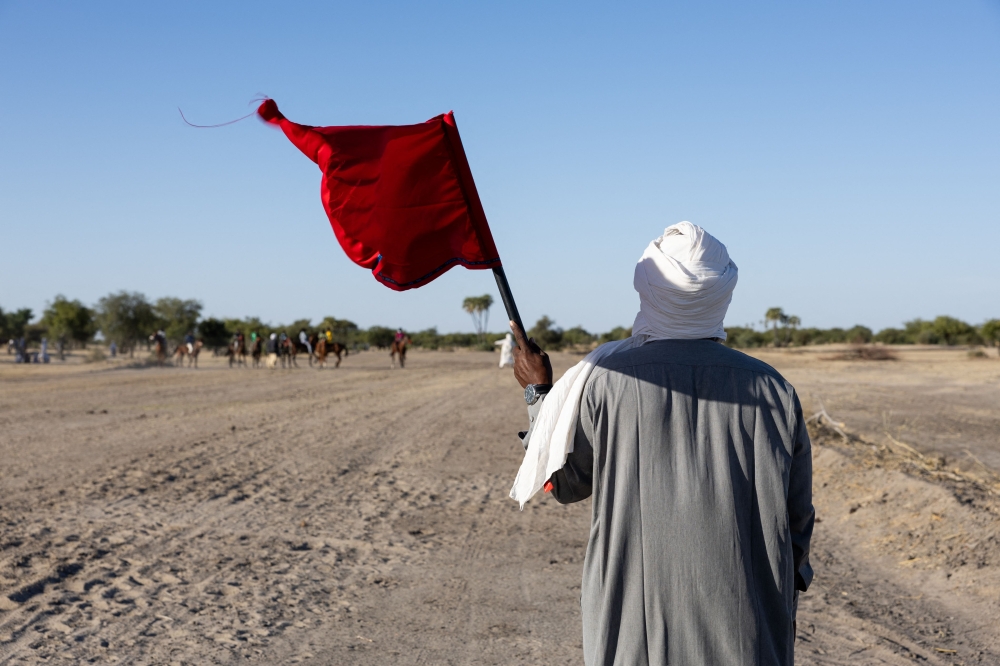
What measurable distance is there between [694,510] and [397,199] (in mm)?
1565

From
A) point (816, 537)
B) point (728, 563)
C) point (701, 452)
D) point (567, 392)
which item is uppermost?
point (567, 392)

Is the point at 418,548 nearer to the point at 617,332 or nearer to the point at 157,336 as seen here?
the point at 157,336

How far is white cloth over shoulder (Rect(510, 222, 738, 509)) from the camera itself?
2.55 metres

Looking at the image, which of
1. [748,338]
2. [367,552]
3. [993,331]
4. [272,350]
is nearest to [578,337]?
[748,338]

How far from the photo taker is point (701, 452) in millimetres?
2461

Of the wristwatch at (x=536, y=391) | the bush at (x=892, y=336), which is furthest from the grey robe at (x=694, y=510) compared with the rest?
the bush at (x=892, y=336)

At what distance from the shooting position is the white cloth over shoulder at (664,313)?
2.55 metres

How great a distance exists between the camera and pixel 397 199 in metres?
3.19

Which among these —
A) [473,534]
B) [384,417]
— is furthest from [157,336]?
[473,534]

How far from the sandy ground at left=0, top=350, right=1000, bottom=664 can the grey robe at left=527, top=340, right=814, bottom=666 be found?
267 cm

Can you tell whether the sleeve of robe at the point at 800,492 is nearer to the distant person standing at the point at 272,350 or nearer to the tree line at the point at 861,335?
the distant person standing at the point at 272,350

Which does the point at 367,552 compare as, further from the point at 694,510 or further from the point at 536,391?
the point at 694,510

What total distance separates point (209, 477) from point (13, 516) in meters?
2.52

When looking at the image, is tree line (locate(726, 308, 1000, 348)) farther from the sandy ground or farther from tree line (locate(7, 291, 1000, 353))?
the sandy ground
